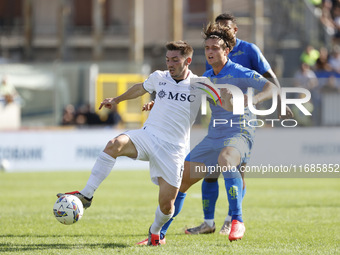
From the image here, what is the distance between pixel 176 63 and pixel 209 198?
6.66 feet

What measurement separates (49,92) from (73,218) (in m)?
14.4

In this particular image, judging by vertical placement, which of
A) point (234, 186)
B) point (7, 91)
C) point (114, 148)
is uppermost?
point (114, 148)

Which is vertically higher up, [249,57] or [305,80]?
[249,57]

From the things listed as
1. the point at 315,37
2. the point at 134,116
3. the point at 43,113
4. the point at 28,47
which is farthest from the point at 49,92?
the point at 28,47

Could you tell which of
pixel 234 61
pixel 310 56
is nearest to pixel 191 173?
pixel 234 61

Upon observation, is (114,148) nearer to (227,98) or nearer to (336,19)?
(227,98)

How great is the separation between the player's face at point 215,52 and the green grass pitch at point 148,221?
6.39 ft

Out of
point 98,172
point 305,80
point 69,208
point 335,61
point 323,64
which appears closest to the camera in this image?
point 69,208

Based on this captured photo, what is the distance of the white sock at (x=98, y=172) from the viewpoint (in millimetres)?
7102

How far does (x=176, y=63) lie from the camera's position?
7.26 metres

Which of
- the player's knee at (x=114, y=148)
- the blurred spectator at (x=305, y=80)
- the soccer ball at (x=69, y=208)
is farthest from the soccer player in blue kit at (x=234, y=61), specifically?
the blurred spectator at (x=305, y=80)

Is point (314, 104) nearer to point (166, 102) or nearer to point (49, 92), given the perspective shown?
point (49, 92)

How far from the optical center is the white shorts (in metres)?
7.21

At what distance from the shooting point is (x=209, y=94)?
7.58m
